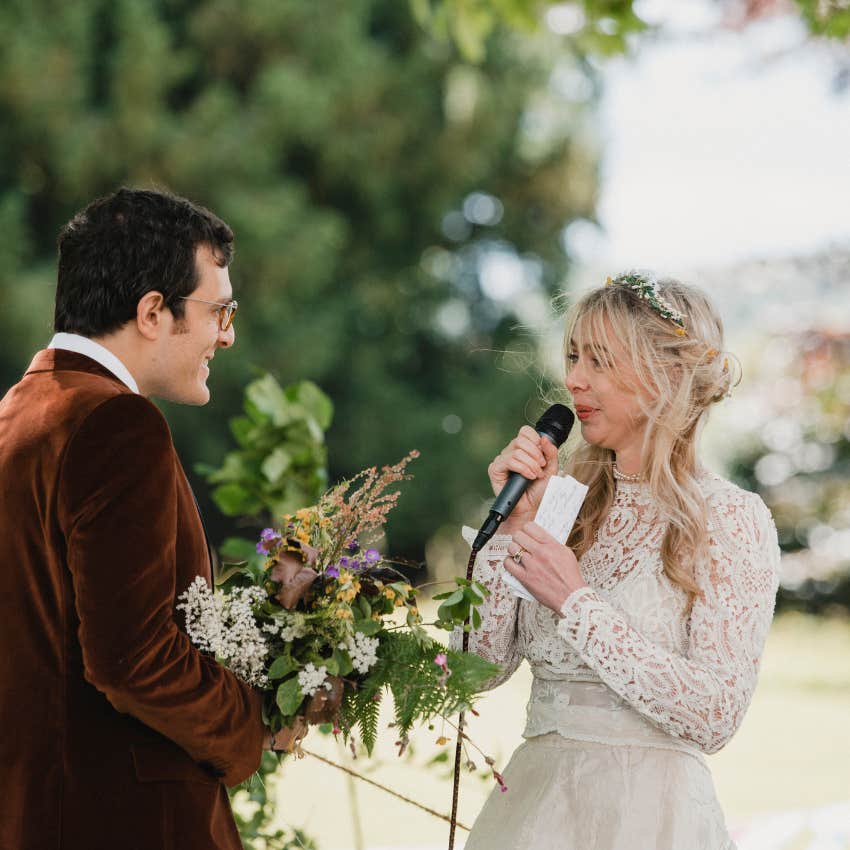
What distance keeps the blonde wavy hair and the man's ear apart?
1.05 meters

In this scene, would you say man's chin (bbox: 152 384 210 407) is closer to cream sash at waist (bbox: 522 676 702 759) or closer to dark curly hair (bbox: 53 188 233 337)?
dark curly hair (bbox: 53 188 233 337)

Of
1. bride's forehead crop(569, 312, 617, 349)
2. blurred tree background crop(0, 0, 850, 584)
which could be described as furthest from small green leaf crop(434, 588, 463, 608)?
blurred tree background crop(0, 0, 850, 584)

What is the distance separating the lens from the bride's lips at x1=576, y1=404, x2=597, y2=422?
112 inches

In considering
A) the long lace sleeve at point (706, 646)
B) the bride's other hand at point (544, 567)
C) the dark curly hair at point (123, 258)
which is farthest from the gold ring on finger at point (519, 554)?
the dark curly hair at point (123, 258)

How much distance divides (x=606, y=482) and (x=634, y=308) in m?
0.46

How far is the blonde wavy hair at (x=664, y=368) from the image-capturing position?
2783 mm

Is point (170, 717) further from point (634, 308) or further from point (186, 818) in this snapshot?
point (634, 308)

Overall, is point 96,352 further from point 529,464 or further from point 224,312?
point 529,464

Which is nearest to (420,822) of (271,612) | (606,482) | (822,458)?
(606,482)

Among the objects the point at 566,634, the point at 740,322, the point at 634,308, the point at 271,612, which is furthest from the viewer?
the point at 740,322

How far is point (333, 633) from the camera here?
2342 millimetres

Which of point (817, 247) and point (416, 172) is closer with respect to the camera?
point (817, 247)

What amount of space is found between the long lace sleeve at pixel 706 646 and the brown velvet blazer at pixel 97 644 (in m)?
0.79

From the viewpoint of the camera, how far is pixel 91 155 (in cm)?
1414
